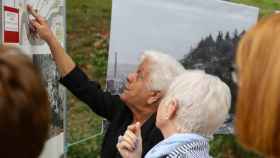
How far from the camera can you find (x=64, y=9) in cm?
297

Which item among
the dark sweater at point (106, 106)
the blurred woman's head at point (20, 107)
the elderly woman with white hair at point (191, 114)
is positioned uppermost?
the blurred woman's head at point (20, 107)

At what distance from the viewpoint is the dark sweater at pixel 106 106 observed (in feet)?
9.52

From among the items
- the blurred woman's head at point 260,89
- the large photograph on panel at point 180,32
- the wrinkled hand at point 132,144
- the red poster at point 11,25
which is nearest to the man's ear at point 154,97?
the large photograph on panel at point 180,32

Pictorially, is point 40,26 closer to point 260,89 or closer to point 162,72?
point 162,72

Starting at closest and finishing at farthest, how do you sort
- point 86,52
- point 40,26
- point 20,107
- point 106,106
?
point 20,107, point 40,26, point 106,106, point 86,52

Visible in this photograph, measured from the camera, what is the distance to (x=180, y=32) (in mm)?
3582

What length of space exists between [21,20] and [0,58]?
4.21 ft

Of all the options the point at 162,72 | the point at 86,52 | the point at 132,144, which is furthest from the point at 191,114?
the point at 86,52

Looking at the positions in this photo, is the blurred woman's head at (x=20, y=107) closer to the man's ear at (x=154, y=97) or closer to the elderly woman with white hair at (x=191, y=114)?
the elderly woman with white hair at (x=191, y=114)

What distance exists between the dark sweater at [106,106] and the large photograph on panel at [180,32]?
0.35 metres

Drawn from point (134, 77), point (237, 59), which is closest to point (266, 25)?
point (237, 59)

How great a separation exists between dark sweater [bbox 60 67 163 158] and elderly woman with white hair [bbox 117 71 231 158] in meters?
0.60

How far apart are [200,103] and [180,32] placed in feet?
4.96

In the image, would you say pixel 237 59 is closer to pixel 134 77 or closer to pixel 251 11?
pixel 134 77
